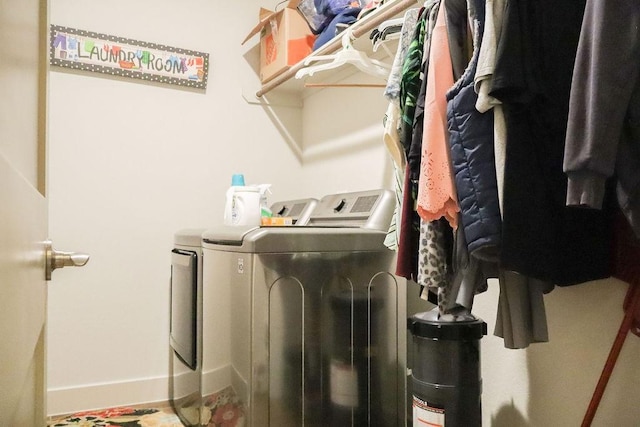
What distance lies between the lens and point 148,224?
2.60 meters

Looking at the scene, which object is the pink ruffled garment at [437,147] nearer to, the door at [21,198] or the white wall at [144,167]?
the door at [21,198]

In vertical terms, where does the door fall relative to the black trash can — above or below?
above

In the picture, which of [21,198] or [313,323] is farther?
[313,323]

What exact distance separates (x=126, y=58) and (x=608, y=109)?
2.34 meters

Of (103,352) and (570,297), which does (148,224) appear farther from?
(570,297)

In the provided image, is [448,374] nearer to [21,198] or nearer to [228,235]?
[228,235]

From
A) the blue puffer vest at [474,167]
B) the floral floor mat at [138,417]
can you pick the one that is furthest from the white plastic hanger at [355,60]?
the floral floor mat at [138,417]

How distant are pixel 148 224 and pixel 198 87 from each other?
79 centimetres

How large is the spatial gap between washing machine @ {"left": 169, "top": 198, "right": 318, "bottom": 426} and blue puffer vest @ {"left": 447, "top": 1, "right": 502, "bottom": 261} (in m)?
0.96

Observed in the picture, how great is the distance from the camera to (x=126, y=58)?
2541mm

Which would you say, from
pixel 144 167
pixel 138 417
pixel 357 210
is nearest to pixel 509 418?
pixel 357 210

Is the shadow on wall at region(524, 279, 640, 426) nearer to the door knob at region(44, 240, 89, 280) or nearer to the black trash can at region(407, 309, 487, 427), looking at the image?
the black trash can at region(407, 309, 487, 427)

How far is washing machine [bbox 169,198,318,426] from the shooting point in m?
1.77

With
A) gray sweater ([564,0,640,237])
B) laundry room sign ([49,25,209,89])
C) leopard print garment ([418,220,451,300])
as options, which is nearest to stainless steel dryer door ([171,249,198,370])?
laundry room sign ([49,25,209,89])
